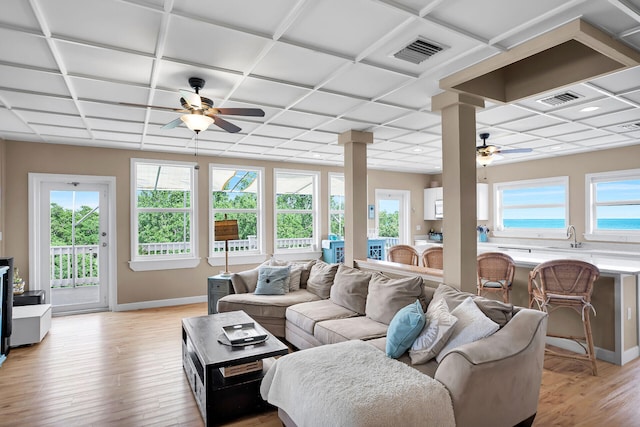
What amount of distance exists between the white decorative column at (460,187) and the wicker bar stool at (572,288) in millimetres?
811

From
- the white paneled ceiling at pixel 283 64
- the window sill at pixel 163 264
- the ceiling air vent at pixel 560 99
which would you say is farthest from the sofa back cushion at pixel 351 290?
the window sill at pixel 163 264

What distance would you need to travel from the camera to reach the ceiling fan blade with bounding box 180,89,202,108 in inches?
110

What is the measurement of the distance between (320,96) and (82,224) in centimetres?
446

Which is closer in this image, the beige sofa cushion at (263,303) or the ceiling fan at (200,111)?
the ceiling fan at (200,111)

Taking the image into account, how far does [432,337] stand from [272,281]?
2.57m

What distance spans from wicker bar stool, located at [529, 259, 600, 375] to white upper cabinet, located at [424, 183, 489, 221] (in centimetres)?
431

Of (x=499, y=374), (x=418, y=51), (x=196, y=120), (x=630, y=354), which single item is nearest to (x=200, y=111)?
(x=196, y=120)

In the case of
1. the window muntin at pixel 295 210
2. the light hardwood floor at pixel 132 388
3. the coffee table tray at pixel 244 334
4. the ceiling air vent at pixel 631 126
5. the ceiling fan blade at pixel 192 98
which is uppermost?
the ceiling air vent at pixel 631 126

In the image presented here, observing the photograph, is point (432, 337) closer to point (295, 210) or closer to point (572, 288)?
point (572, 288)

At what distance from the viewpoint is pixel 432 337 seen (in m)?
2.45

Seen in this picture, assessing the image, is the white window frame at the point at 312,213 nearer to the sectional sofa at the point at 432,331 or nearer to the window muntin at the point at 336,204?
the window muntin at the point at 336,204

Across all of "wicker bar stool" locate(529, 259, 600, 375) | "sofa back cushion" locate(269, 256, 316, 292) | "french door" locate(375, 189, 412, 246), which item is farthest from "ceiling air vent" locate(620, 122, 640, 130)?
"french door" locate(375, 189, 412, 246)

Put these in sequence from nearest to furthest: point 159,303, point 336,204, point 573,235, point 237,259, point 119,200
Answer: point 119,200, point 159,303, point 573,235, point 237,259, point 336,204

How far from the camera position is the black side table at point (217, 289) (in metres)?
4.80
